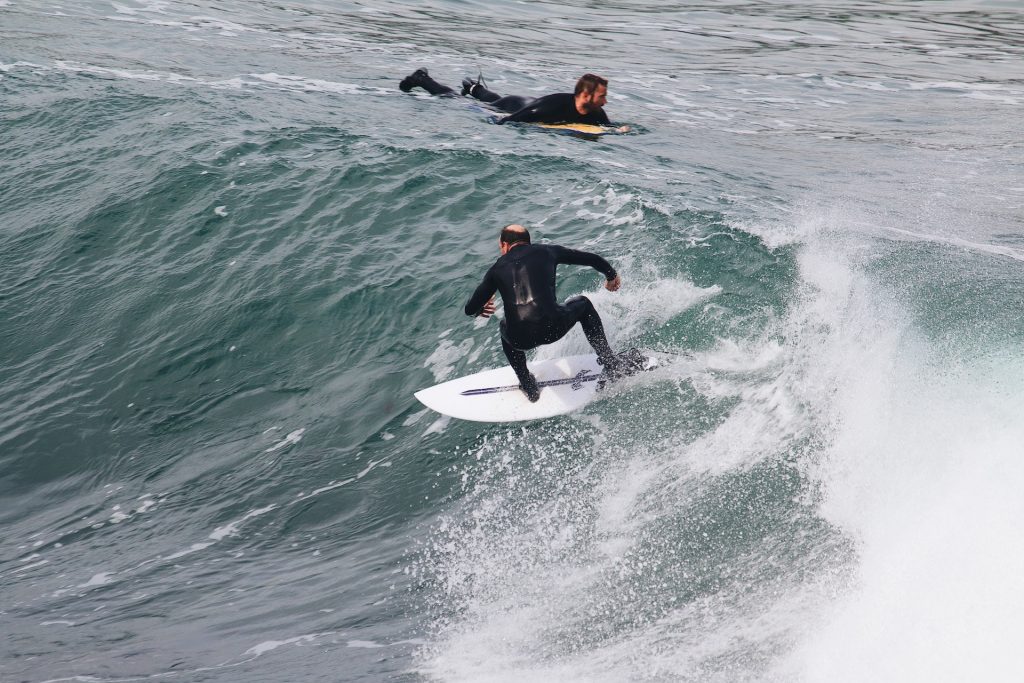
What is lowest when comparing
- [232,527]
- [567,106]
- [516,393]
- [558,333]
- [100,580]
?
[100,580]

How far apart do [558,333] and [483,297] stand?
27.2 inches

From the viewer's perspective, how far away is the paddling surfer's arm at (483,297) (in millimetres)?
7684

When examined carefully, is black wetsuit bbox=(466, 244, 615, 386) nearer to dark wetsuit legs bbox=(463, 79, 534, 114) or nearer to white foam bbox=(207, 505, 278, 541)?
white foam bbox=(207, 505, 278, 541)

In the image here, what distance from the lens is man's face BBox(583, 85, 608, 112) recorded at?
14.4 meters

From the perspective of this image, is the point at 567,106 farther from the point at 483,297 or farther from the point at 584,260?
the point at 483,297

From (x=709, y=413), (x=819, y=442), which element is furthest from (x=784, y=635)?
(x=709, y=413)

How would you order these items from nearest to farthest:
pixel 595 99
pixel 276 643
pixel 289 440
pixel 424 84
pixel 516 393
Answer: pixel 276 643 < pixel 516 393 < pixel 289 440 < pixel 595 99 < pixel 424 84

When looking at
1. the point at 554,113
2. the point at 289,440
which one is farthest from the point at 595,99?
the point at 289,440

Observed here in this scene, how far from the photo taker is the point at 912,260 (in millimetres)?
10055

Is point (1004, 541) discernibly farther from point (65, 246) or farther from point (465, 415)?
point (65, 246)

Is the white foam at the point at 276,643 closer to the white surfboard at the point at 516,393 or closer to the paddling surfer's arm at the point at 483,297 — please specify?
the white surfboard at the point at 516,393

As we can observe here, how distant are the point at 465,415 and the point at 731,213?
4.91 m

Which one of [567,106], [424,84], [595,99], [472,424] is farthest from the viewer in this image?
[424,84]

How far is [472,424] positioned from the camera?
8305 mm
